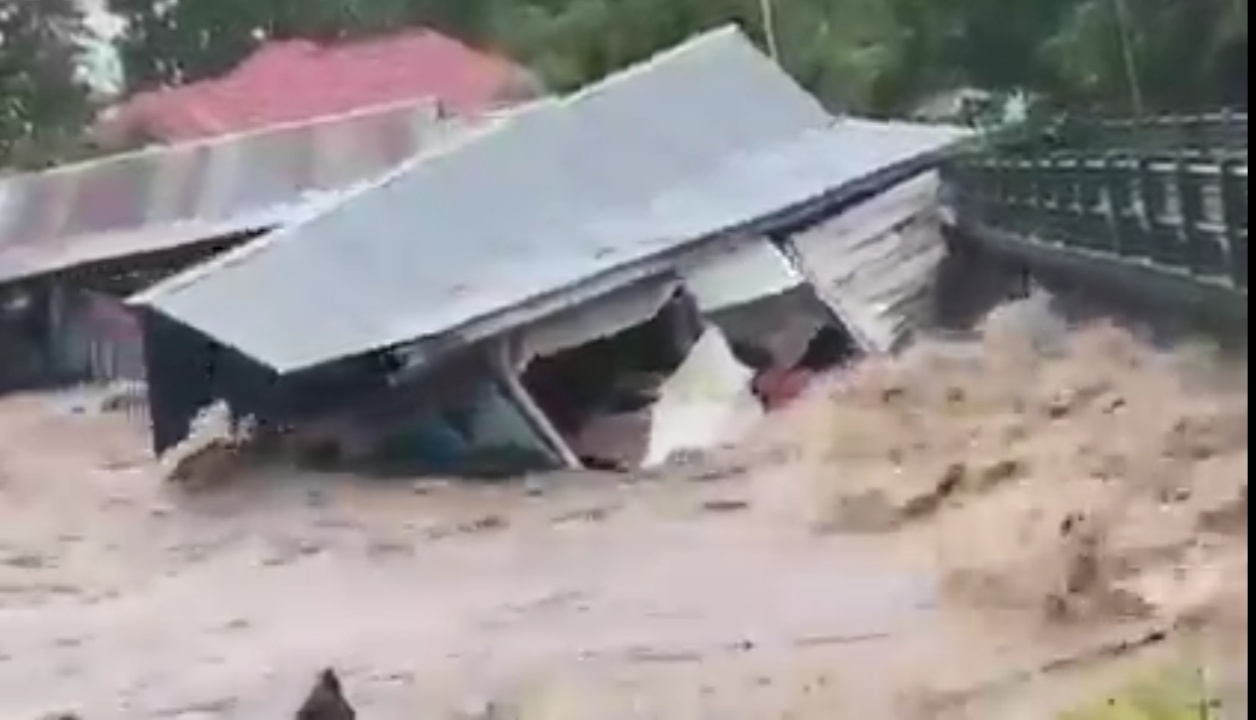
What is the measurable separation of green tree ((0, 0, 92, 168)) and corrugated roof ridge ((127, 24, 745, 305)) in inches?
3.9

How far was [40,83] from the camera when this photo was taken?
1474 millimetres

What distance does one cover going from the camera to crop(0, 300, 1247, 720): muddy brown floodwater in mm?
1350

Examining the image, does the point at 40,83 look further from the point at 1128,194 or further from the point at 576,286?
the point at 1128,194

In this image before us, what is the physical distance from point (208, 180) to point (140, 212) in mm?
44

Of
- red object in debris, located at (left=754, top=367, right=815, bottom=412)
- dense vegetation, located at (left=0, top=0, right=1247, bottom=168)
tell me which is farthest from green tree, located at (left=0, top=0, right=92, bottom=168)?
red object in debris, located at (left=754, top=367, right=815, bottom=412)

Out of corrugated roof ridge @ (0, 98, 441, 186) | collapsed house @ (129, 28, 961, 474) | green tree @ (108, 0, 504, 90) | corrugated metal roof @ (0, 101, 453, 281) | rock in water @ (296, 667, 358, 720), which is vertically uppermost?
green tree @ (108, 0, 504, 90)

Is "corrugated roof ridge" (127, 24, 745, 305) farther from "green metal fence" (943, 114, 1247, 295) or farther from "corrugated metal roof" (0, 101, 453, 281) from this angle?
"green metal fence" (943, 114, 1247, 295)

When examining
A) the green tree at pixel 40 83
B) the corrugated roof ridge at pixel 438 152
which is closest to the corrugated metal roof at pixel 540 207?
the corrugated roof ridge at pixel 438 152

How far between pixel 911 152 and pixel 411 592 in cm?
37

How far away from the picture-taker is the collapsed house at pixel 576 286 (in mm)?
1425

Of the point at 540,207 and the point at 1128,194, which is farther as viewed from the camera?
the point at 540,207

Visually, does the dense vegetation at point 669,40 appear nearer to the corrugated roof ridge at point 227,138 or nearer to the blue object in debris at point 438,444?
the corrugated roof ridge at point 227,138

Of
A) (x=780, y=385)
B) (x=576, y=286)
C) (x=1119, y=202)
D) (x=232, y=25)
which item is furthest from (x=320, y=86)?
(x=1119, y=202)

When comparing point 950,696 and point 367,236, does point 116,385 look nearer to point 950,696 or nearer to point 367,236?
point 367,236
